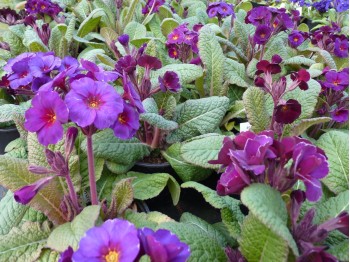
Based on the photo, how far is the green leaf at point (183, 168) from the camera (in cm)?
146

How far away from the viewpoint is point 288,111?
1.26 meters

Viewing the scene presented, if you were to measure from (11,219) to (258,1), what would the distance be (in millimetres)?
4195

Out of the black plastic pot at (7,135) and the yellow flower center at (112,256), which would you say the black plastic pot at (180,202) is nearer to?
the black plastic pot at (7,135)

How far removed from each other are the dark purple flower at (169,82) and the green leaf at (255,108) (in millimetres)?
256

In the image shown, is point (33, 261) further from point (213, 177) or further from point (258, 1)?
point (258, 1)

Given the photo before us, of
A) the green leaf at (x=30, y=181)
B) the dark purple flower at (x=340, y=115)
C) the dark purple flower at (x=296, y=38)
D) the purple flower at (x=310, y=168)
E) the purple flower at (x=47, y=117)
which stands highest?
the purple flower at (x=310, y=168)

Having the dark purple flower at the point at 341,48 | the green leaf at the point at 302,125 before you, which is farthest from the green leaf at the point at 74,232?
the dark purple flower at the point at 341,48

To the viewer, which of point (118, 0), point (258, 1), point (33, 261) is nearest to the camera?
point (33, 261)

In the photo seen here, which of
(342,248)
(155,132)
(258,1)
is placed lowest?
(258,1)

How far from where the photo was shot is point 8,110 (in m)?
1.56

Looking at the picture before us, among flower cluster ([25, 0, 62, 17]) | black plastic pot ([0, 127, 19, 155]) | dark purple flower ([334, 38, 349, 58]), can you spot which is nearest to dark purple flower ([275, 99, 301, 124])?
dark purple flower ([334, 38, 349, 58])

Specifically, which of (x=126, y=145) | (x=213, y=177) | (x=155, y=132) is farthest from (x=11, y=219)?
(x=213, y=177)

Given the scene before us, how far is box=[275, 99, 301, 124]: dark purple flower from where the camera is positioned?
49.2 inches

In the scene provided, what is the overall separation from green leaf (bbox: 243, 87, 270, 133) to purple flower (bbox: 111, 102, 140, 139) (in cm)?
50
